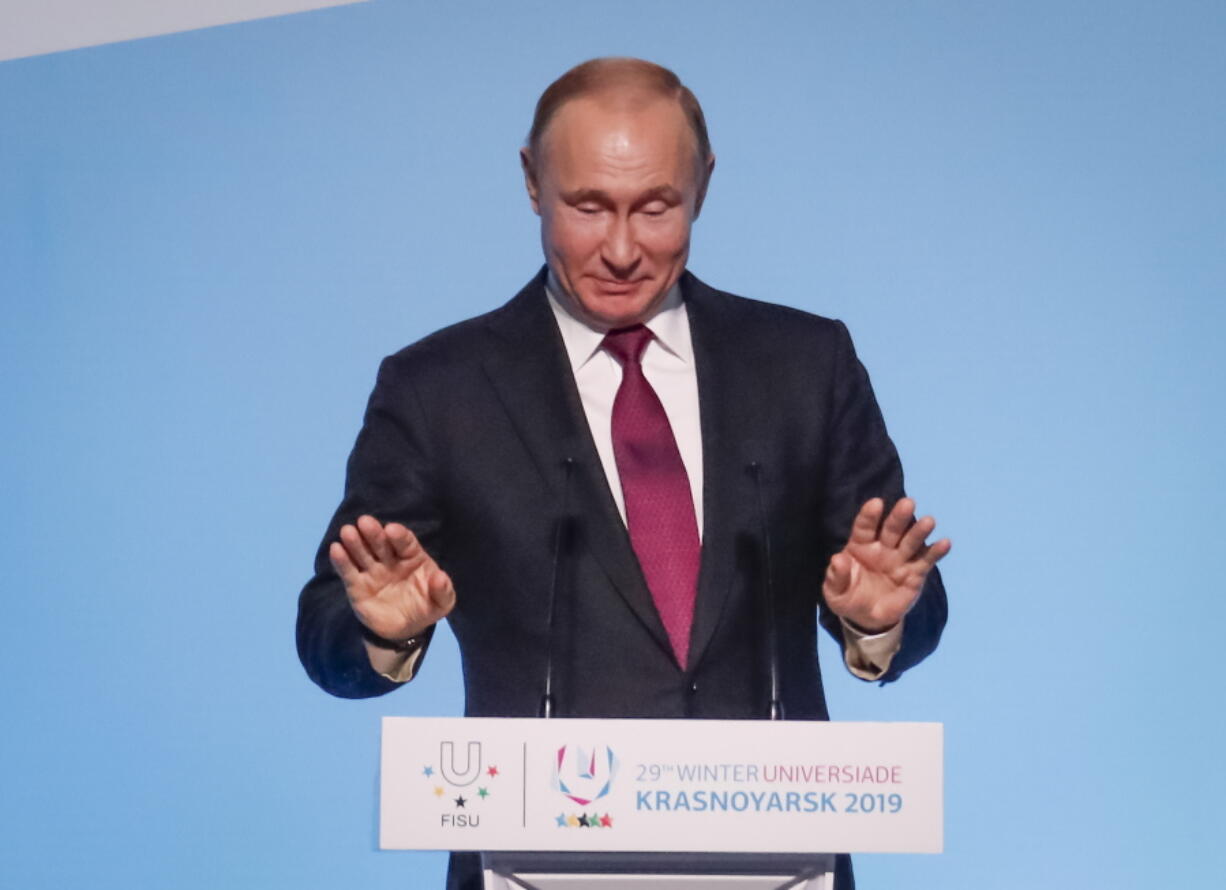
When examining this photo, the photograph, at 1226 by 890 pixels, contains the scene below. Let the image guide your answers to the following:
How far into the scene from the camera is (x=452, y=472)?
1892mm

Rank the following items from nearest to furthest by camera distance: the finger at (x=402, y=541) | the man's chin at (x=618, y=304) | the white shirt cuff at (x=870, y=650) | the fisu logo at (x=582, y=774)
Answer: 1. the fisu logo at (x=582, y=774)
2. the finger at (x=402, y=541)
3. the white shirt cuff at (x=870, y=650)
4. the man's chin at (x=618, y=304)

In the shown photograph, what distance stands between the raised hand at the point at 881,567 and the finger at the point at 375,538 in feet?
1.42

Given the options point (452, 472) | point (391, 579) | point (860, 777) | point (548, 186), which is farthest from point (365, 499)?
point (860, 777)

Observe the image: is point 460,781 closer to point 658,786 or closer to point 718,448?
point 658,786

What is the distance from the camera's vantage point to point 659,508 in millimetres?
1809

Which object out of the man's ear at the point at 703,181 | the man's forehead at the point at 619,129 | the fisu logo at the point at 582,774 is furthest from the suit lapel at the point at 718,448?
the fisu logo at the point at 582,774

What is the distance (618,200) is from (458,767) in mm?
736

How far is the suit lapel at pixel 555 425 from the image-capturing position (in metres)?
1.77

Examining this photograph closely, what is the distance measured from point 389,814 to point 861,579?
522 mm

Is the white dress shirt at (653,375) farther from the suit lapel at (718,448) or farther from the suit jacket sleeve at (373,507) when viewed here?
the suit jacket sleeve at (373,507)

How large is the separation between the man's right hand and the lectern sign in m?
0.18

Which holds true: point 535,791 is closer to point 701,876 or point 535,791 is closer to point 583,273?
point 701,876

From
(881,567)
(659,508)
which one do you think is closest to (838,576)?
(881,567)

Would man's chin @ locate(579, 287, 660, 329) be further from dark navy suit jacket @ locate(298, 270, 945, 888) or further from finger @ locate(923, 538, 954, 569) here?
finger @ locate(923, 538, 954, 569)
